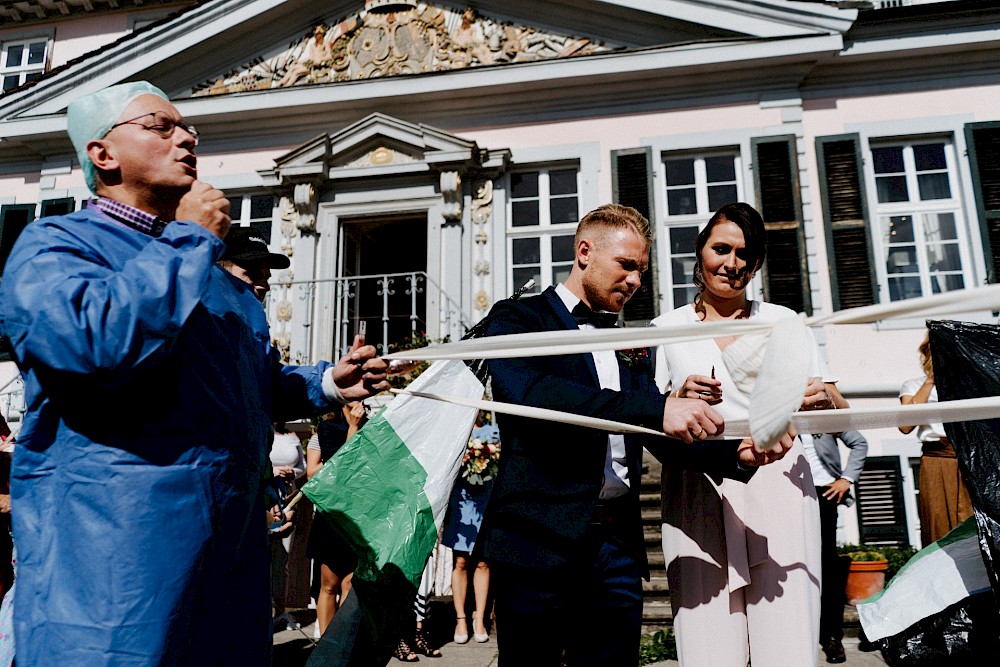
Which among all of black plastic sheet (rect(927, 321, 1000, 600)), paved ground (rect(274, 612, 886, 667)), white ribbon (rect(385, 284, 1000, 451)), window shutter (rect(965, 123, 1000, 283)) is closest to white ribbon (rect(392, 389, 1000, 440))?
white ribbon (rect(385, 284, 1000, 451))

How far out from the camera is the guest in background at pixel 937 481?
4.93 m

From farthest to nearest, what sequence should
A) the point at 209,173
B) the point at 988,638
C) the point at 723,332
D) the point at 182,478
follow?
the point at 209,173, the point at 988,638, the point at 723,332, the point at 182,478

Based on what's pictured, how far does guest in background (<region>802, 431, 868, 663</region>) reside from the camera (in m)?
4.87

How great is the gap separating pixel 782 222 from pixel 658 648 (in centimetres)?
602

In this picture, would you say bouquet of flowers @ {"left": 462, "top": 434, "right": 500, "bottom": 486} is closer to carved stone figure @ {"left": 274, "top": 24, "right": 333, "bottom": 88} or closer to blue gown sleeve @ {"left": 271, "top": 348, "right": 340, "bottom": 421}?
blue gown sleeve @ {"left": 271, "top": 348, "right": 340, "bottom": 421}

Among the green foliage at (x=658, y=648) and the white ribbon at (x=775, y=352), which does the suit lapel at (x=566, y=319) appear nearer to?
the white ribbon at (x=775, y=352)

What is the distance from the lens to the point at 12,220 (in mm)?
11570

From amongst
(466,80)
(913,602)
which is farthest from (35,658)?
(466,80)

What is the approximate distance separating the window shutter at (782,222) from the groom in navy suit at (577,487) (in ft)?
24.1

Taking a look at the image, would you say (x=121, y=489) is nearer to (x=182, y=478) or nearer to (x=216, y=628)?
(x=182, y=478)

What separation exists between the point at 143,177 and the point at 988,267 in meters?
9.76

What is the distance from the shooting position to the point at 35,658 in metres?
1.40

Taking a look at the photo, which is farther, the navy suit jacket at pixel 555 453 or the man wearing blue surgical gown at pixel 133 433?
the navy suit jacket at pixel 555 453

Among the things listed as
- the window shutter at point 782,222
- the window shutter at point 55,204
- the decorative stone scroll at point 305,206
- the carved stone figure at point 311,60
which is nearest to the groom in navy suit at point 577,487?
the window shutter at point 782,222
